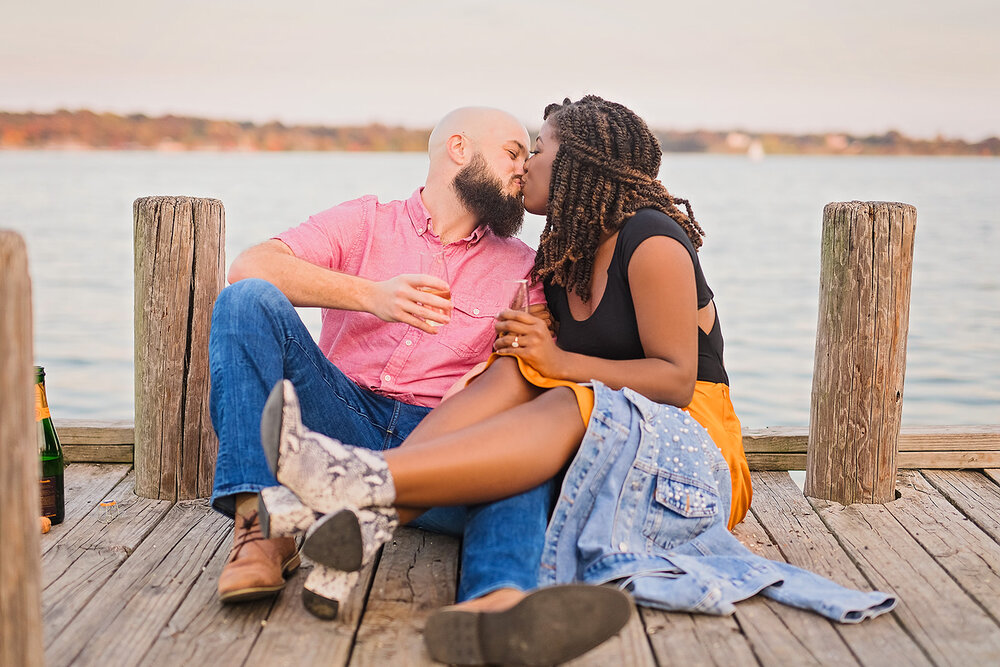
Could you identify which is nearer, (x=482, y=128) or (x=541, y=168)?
(x=541, y=168)

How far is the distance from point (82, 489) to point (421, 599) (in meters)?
1.49

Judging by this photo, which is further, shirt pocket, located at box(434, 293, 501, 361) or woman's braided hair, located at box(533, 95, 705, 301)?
shirt pocket, located at box(434, 293, 501, 361)

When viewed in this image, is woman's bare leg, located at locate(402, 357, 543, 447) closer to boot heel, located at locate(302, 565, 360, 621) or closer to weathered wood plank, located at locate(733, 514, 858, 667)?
boot heel, located at locate(302, 565, 360, 621)

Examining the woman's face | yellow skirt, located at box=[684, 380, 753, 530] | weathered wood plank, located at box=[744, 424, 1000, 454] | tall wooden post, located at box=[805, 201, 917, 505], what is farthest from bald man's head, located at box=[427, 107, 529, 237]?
weathered wood plank, located at box=[744, 424, 1000, 454]

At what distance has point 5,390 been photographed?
148cm

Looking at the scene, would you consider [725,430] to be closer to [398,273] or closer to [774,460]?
[774,460]

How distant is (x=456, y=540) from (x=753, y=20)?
23.9 metres

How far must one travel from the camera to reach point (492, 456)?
217cm

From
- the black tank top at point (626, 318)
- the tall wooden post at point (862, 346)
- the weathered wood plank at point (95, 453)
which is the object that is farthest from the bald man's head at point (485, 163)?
the weathered wood plank at point (95, 453)

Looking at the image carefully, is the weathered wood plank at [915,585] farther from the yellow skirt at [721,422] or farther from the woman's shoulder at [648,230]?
the woman's shoulder at [648,230]

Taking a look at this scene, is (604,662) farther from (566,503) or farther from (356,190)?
(356,190)

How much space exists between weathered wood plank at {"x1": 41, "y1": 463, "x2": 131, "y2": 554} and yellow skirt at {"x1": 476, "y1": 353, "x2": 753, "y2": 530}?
52.7 inches

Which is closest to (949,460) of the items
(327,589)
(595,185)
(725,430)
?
(725,430)

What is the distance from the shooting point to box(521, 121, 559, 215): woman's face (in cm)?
285
